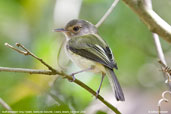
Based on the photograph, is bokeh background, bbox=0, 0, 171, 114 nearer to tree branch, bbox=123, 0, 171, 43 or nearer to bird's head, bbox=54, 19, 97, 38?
bird's head, bbox=54, 19, 97, 38

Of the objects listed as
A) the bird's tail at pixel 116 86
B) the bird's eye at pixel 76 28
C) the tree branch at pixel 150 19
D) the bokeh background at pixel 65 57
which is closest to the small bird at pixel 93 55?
the bird's tail at pixel 116 86

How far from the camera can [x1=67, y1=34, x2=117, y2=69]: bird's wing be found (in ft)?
11.1

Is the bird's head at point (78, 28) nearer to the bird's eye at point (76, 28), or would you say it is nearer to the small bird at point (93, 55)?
the bird's eye at point (76, 28)

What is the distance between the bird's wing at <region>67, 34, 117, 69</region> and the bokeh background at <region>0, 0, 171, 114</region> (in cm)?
23

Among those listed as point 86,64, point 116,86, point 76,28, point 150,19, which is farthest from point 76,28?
point 150,19

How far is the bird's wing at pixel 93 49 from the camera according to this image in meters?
3.39

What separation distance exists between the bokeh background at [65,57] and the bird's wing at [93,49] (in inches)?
9.1

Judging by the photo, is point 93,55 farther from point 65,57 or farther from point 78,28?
point 78,28

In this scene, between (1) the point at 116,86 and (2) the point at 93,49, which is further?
(2) the point at 93,49

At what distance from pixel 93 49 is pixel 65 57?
2.39ft

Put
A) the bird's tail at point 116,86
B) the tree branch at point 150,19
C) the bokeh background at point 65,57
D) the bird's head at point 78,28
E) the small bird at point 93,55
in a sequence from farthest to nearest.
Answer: the bird's head at point 78,28, the bokeh background at point 65,57, the small bird at point 93,55, the bird's tail at point 116,86, the tree branch at point 150,19

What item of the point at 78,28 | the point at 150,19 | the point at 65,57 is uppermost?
the point at 150,19

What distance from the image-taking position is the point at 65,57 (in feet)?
13.9

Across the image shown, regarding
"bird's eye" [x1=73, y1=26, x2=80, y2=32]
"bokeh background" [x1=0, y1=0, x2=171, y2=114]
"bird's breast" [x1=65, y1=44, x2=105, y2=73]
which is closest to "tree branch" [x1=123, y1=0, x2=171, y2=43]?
"bokeh background" [x1=0, y1=0, x2=171, y2=114]
